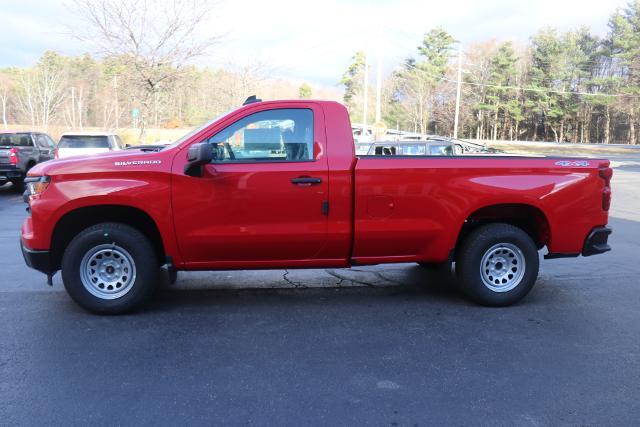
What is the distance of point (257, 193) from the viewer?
15.8 ft

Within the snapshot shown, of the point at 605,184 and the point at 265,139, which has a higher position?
the point at 265,139

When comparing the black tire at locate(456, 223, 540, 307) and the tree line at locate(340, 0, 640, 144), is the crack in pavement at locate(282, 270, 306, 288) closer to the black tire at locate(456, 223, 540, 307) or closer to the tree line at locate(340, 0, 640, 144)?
the black tire at locate(456, 223, 540, 307)

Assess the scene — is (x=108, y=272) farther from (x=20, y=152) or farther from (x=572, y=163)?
(x=20, y=152)

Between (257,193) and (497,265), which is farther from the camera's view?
(497,265)

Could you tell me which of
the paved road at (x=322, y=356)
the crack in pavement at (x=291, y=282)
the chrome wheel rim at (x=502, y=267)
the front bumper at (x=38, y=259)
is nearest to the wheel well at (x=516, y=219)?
the chrome wheel rim at (x=502, y=267)

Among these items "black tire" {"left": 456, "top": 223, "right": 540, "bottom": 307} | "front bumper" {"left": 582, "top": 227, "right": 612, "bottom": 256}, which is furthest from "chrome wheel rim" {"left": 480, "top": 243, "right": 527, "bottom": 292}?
"front bumper" {"left": 582, "top": 227, "right": 612, "bottom": 256}

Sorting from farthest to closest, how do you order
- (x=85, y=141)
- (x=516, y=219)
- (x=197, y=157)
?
(x=85, y=141) < (x=516, y=219) < (x=197, y=157)

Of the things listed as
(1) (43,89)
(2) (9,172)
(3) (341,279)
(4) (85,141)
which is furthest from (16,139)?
(1) (43,89)

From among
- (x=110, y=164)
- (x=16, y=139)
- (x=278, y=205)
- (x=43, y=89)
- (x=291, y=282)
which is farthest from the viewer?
(x=43, y=89)

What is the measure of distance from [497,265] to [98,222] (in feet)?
12.9

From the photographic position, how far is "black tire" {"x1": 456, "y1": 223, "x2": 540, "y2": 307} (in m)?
5.27

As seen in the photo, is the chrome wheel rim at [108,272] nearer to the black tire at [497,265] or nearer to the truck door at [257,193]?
the truck door at [257,193]

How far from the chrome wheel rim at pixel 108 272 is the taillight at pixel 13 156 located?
12780mm

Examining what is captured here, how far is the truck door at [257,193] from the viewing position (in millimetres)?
4793
